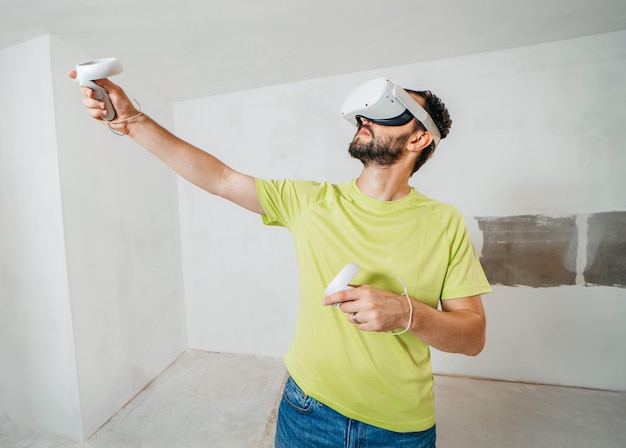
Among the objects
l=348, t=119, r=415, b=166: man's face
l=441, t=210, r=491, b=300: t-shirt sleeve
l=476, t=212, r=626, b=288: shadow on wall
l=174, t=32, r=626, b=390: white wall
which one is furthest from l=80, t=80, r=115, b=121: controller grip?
l=476, t=212, r=626, b=288: shadow on wall

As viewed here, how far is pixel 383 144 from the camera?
911 millimetres

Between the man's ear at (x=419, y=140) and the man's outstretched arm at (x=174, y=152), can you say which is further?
the man's ear at (x=419, y=140)

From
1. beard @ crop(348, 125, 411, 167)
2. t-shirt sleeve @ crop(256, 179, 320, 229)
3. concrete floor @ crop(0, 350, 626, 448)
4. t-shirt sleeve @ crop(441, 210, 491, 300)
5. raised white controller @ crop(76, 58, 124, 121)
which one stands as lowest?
concrete floor @ crop(0, 350, 626, 448)

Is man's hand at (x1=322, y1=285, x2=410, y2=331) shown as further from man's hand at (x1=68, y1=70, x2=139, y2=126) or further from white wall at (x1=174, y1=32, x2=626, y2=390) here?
white wall at (x1=174, y1=32, x2=626, y2=390)

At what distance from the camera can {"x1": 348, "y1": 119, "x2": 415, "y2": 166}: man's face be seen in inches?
35.7

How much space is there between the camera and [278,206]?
96cm

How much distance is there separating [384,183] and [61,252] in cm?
178

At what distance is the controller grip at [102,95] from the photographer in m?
0.75

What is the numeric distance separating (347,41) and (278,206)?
139cm

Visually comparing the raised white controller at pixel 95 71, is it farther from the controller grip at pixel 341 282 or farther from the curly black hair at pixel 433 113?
the curly black hair at pixel 433 113

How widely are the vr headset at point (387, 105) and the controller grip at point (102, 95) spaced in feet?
2.26

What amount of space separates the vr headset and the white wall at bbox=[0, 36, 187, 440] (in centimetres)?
166

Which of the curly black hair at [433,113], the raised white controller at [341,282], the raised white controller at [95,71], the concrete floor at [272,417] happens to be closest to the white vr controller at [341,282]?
the raised white controller at [341,282]

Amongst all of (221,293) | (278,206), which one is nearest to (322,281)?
(278,206)
